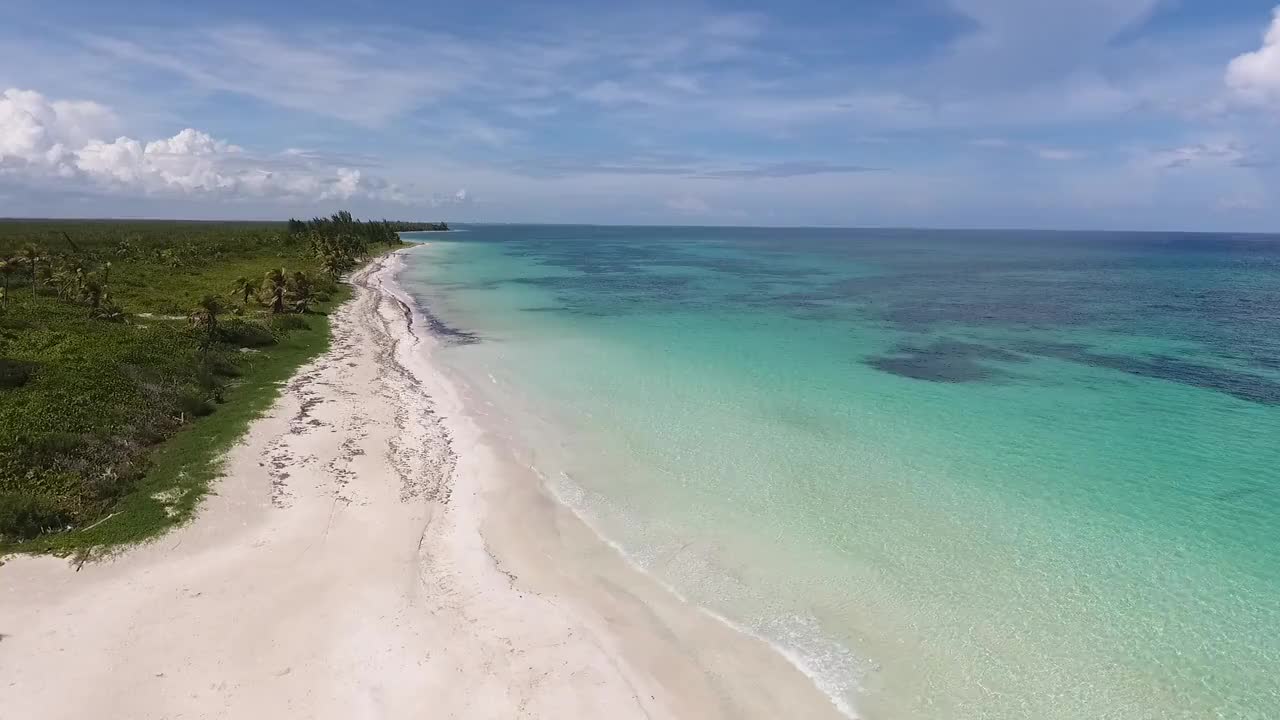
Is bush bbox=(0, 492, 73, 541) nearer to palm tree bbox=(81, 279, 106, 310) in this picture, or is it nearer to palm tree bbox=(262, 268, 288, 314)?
palm tree bbox=(81, 279, 106, 310)

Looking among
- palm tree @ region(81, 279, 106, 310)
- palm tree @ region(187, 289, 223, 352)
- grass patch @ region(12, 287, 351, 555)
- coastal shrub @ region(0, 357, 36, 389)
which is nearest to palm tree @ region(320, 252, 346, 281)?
palm tree @ region(81, 279, 106, 310)

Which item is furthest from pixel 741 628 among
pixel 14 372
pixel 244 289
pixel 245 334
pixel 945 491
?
pixel 244 289

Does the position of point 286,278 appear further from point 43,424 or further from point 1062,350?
point 1062,350

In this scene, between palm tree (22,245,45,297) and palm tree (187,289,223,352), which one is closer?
palm tree (187,289,223,352)

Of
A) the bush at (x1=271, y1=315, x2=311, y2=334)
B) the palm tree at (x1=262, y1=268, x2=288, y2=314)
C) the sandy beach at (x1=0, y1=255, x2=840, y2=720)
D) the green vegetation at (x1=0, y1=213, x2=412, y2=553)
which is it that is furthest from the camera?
the palm tree at (x1=262, y1=268, x2=288, y2=314)

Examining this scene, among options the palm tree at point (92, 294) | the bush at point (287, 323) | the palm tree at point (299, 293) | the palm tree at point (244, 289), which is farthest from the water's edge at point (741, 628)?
the palm tree at point (244, 289)

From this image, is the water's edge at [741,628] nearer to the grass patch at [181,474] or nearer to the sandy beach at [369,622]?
the sandy beach at [369,622]

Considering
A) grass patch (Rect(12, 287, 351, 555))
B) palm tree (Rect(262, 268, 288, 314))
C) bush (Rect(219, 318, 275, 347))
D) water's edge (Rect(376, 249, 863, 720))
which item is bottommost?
water's edge (Rect(376, 249, 863, 720))
